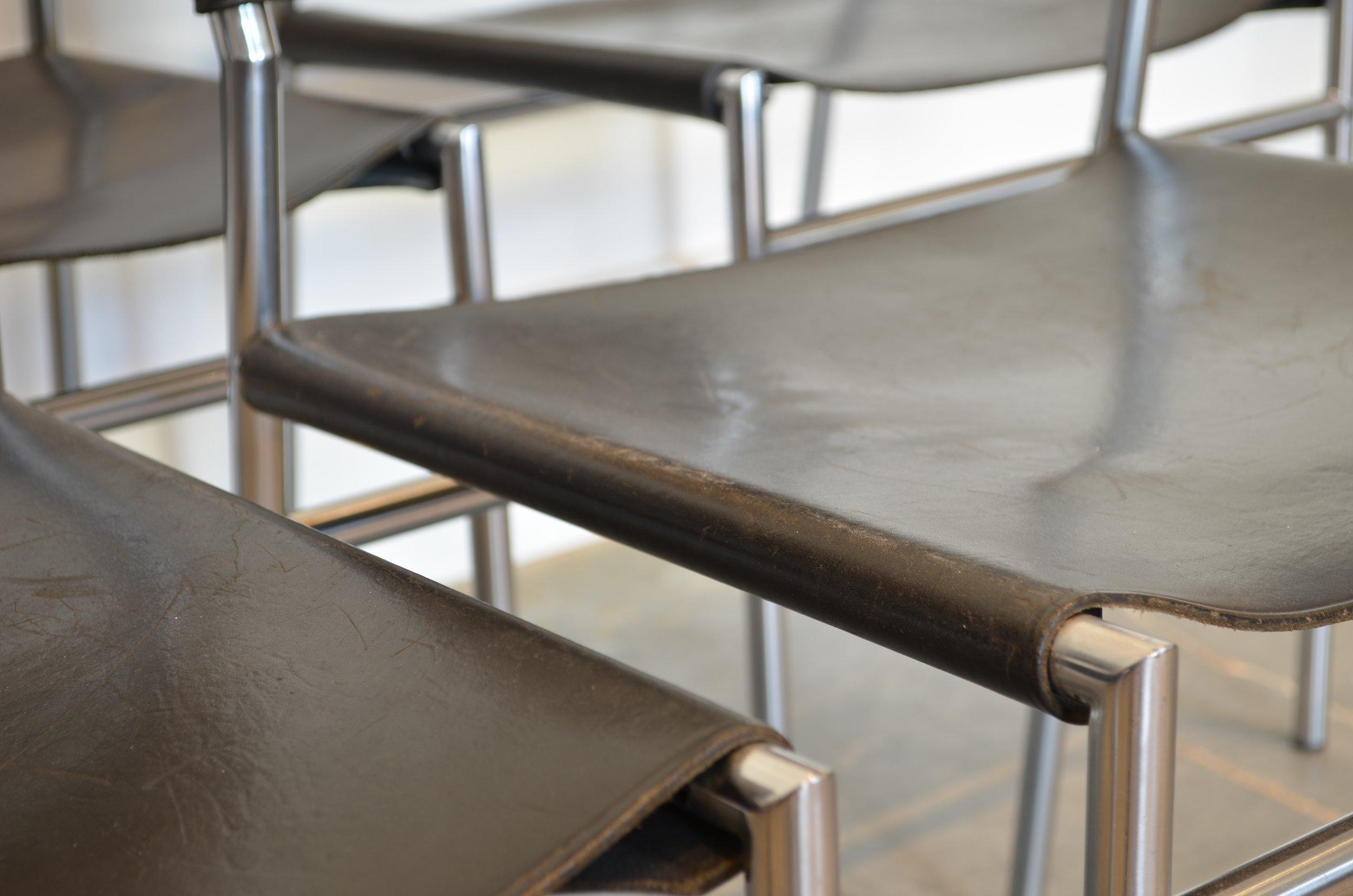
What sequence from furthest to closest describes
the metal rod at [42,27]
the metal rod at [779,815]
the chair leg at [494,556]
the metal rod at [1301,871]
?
the metal rod at [42,27] < the chair leg at [494,556] < the metal rod at [1301,871] < the metal rod at [779,815]

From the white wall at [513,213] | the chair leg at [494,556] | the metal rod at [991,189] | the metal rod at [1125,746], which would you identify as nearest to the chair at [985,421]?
the metal rod at [1125,746]

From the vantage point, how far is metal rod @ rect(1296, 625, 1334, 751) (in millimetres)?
1115

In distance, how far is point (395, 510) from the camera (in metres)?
0.59

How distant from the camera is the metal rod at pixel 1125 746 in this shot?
298 mm

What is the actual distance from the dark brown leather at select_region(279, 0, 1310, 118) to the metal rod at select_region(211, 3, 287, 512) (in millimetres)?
290

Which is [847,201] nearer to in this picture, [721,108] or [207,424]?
[207,424]

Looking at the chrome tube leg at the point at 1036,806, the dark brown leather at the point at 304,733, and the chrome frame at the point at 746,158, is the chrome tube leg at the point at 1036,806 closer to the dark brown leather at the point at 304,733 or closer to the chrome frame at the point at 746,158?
the chrome frame at the point at 746,158

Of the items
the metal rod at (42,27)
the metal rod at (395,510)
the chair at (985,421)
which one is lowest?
the metal rod at (395,510)

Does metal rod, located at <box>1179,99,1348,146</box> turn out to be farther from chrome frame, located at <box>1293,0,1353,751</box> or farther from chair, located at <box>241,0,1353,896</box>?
chair, located at <box>241,0,1353,896</box>

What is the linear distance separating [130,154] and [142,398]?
0.50 ft

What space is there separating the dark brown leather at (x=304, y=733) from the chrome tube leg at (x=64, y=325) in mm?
745

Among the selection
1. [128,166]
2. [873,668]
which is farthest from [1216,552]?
[873,668]

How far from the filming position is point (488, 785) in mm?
255

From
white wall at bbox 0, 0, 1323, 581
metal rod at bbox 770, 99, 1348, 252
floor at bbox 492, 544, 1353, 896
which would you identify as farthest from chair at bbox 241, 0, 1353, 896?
white wall at bbox 0, 0, 1323, 581
